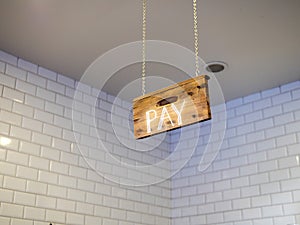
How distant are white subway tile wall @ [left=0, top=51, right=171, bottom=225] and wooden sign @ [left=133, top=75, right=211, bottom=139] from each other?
3.93 feet

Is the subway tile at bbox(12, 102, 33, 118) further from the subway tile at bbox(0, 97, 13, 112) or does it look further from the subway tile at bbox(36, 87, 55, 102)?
the subway tile at bbox(36, 87, 55, 102)

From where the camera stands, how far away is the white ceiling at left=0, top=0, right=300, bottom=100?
253 centimetres

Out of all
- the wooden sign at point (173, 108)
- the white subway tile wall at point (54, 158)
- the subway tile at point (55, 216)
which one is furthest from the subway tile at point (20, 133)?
the wooden sign at point (173, 108)

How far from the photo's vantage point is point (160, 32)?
9.16 feet

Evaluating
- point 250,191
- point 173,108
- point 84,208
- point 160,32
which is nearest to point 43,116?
point 84,208

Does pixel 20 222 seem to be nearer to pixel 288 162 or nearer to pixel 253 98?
pixel 288 162

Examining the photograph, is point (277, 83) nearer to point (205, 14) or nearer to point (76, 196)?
point (205, 14)

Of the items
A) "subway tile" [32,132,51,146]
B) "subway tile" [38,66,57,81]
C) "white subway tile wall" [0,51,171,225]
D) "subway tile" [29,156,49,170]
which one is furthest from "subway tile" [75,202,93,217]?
"subway tile" [38,66,57,81]

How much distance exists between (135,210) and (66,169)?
27.8 inches

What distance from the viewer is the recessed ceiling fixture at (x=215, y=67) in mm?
3166

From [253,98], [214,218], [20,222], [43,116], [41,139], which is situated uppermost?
[253,98]

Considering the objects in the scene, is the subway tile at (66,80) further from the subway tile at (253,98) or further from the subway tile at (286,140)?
the subway tile at (286,140)

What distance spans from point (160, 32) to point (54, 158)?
112cm

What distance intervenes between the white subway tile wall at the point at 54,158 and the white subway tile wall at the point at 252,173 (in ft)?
1.24
